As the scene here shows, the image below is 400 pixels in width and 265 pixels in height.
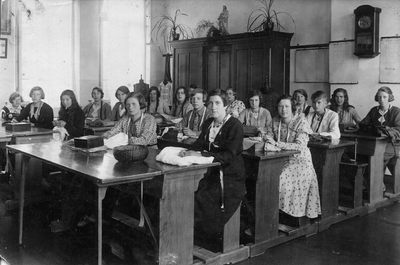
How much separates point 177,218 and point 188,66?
20.8 ft

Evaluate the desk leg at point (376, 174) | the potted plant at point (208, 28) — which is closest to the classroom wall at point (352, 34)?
the desk leg at point (376, 174)

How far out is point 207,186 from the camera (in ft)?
11.5

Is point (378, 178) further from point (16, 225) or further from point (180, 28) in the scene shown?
point (180, 28)

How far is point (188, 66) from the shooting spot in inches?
356

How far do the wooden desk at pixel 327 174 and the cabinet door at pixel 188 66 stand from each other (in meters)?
4.66

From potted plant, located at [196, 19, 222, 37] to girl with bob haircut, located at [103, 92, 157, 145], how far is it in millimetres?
4354

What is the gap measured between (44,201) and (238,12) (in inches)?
219

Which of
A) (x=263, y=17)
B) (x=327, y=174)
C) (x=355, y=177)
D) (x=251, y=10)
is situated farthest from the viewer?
(x=251, y=10)

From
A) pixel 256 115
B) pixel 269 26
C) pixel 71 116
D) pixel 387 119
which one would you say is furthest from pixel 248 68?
pixel 71 116

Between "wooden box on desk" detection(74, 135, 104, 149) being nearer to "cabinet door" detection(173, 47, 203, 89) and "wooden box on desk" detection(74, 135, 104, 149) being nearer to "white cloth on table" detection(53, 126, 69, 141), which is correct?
"white cloth on table" detection(53, 126, 69, 141)

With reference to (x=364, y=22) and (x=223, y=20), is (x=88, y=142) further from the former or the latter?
(x=223, y=20)

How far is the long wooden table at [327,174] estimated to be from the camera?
168 inches

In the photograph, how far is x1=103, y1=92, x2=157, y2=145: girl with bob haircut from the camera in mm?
4383

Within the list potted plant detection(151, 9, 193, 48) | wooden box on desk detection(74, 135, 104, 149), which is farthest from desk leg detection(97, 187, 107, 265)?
potted plant detection(151, 9, 193, 48)
